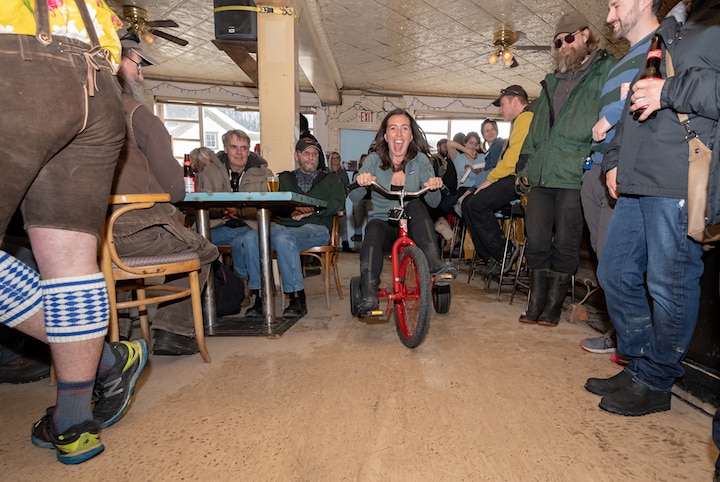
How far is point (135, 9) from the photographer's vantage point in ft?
15.3

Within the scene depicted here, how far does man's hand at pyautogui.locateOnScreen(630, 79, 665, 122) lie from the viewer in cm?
118

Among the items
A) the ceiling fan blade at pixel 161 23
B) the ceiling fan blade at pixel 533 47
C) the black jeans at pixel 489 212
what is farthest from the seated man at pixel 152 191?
the ceiling fan blade at pixel 533 47

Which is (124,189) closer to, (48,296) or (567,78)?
(48,296)

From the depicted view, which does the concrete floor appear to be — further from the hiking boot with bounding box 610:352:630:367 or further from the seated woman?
the seated woman

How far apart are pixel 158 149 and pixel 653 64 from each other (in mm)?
1968

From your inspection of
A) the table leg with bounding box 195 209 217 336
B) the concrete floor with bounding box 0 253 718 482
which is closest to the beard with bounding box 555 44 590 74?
the concrete floor with bounding box 0 253 718 482

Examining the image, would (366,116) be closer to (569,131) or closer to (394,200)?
(394,200)

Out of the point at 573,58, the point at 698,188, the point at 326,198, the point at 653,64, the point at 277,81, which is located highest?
the point at 277,81

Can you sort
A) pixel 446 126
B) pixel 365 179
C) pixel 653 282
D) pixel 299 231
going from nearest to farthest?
pixel 653 282, pixel 365 179, pixel 299 231, pixel 446 126

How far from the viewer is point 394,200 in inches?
96.5

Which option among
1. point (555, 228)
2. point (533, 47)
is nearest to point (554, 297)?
point (555, 228)

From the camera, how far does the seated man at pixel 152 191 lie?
5.25ft

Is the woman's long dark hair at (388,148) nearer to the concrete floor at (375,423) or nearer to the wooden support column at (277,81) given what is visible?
the concrete floor at (375,423)

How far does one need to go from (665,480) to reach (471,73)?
283 inches
